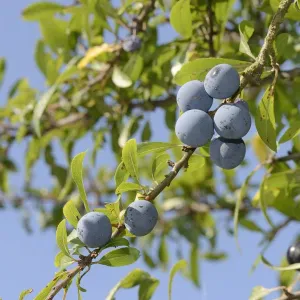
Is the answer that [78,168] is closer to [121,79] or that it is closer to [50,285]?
[50,285]

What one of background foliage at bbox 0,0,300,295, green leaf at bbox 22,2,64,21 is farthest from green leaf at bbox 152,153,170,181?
green leaf at bbox 22,2,64,21

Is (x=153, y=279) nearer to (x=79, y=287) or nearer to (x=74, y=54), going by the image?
(x=79, y=287)

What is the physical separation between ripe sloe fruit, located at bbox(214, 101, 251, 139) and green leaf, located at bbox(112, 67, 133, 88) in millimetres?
866

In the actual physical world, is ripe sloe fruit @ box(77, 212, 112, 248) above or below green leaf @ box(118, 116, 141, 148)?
above

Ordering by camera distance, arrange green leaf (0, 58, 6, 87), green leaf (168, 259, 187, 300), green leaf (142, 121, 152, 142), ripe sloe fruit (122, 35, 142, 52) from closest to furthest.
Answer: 1. green leaf (168, 259, 187, 300)
2. ripe sloe fruit (122, 35, 142, 52)
3. green leaf (142, 121, 152, 142)
4. green leaf (0, 58, 6, 87)

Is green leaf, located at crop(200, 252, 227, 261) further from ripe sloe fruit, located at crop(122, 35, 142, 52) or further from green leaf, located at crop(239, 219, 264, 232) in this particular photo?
ripe sloe fruit, located at crop(122, 35, 142, 52)

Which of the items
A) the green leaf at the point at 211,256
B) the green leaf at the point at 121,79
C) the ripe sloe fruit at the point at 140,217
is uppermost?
the ripe sloe fruit at the point at 140,217

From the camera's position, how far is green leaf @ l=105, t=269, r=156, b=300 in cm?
146

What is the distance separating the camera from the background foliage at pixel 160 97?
1.51 metres

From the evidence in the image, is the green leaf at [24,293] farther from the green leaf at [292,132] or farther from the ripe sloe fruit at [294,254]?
the ripe sloe fruit at [294,254]

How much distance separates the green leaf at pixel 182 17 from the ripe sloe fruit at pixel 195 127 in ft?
1.76

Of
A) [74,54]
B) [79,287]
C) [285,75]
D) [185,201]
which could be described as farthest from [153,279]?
[185,201]

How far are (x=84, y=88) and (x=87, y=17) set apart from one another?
1.10 feet

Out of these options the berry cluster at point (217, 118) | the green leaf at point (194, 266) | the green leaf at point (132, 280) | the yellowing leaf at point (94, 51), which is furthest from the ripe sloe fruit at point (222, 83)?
the green leaf at point (194, 266)
